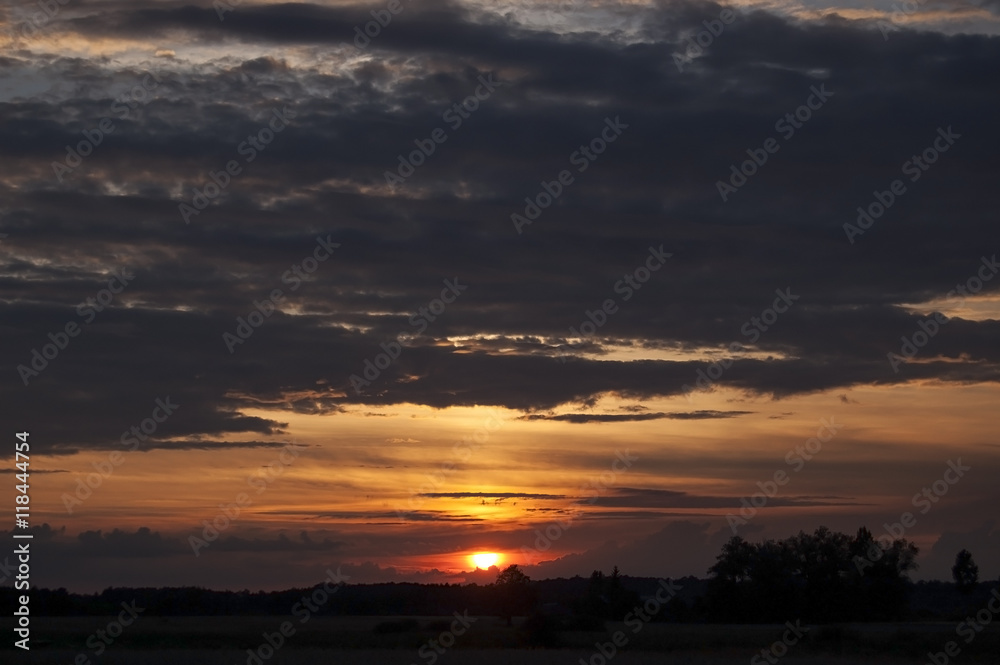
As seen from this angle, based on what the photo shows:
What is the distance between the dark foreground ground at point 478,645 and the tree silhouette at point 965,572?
276ft

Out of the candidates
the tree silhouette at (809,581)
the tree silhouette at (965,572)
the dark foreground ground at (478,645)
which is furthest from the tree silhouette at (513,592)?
the tree silhouette at (965,572)

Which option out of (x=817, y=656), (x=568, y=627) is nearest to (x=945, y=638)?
(x=817, y=656)

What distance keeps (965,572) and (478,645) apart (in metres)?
111

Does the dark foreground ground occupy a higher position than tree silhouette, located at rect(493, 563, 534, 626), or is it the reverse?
tree silhouette, located at rect(493, 563, 534, 626)

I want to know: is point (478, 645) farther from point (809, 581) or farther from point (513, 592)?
point (809, 581)

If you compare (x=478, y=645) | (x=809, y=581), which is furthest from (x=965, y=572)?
(x=478, y=645)

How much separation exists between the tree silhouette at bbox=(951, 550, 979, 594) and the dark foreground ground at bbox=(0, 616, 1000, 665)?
84271 mm

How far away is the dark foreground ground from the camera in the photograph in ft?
162

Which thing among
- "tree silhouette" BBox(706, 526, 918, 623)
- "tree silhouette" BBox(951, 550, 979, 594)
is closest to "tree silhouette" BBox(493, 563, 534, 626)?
"tree silhouette" BBox(706, 526, 918, 623)

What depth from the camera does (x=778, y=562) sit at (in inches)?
3821

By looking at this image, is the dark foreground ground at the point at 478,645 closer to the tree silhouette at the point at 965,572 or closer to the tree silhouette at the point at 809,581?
the tree silhouette at the point at 809,581

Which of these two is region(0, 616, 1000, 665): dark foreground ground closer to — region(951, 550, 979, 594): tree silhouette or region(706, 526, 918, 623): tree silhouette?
region(706, 526, 918, 623): tree silhouette

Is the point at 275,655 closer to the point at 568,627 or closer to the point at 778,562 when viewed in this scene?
the point at 568,627

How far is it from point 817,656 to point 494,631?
2326cm
